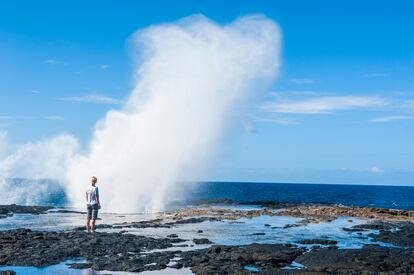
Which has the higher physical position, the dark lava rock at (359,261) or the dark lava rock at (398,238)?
the dark lava rock at (398,238)

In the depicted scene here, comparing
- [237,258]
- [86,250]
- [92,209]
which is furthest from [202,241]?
[86,250]

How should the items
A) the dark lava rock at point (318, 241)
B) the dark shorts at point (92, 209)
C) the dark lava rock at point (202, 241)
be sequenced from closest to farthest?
the dark lava rock at point (202, 241)
the dark lava rock at point (318, 241)
the dark shorts at point (92, 209)

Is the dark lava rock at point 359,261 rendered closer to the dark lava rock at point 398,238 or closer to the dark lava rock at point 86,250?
the dark lava rock at point 398,238

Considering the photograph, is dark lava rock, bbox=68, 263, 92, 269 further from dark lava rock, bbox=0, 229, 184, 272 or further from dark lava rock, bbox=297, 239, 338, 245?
dark lava rock, bbox=297, 239, 338, 245

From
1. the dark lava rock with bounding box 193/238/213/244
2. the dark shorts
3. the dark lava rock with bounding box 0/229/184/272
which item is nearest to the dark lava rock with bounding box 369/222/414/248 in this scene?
the dark lava rock with bounding box 193/238/213/244

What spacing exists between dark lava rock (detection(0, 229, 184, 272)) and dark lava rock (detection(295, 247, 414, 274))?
18.5ft

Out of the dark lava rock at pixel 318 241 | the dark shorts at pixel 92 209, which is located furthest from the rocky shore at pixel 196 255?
the dark shorts at pixel 92 209

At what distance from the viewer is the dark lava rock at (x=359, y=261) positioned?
684 inches

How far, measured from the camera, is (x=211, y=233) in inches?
1142

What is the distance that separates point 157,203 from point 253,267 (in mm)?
41270

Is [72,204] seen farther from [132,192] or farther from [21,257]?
[21,257]

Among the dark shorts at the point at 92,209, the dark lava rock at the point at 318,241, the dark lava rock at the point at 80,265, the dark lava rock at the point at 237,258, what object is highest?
the dark shorts at the point at 92,209

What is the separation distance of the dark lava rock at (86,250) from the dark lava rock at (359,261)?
563 cm

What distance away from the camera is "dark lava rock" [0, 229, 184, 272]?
58.3ft
